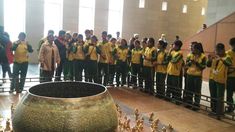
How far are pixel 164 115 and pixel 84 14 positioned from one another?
437 inches

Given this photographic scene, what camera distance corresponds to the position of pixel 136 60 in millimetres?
9195

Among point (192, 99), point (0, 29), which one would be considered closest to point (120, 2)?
point (0, 29)

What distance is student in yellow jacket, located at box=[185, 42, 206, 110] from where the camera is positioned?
7.12m

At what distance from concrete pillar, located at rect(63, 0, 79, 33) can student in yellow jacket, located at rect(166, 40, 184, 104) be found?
351 inches

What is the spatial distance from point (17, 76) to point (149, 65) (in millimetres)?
3634

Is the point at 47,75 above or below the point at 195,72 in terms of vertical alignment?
below

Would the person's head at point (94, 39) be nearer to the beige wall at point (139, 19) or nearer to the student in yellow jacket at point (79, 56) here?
the student in yellow jacket at point (79, 56)

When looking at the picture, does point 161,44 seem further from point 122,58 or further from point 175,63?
point 122,58

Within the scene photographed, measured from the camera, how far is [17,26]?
15.0 metres

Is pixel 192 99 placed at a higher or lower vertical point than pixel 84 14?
lower

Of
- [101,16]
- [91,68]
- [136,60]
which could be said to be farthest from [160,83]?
[101,16]

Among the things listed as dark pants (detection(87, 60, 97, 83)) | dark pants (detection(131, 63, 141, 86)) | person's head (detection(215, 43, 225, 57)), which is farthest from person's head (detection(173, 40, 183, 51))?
dark pants (detection(87, 60, 97, 83))

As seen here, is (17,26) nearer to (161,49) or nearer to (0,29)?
(0,29)

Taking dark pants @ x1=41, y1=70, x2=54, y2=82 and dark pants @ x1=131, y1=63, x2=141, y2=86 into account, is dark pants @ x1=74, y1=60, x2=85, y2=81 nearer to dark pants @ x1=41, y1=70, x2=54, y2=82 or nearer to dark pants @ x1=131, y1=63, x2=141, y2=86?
dark pants @ x1=41, y1=70, x2=54, y2=82
